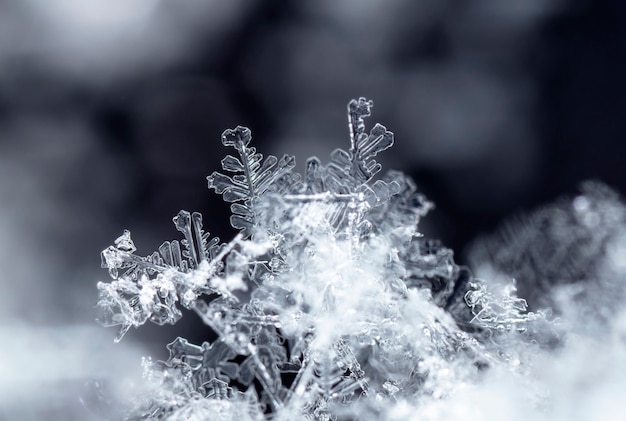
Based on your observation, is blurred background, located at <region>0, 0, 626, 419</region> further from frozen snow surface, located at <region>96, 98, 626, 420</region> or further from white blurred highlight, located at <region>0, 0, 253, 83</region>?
frozen snow surface, located at <region>96, 98, 626, 420</region>

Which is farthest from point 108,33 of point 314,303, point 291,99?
point 314,303

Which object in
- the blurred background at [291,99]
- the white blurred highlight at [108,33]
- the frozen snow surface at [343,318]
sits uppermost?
the white blurred highlight at [108,33]

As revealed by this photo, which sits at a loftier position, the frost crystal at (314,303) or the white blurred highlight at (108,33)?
the white blurred highlight at (108,33)

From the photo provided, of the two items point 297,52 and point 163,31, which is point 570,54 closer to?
point 297,52

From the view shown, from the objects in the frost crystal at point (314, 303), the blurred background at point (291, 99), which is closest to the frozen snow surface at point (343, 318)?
the frost crystal at point (314, 303)

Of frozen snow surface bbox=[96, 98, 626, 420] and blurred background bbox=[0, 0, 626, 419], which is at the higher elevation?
blurred background bbox=[0, 0, 626, 419]

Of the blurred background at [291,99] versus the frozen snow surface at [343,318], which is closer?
the frozen snow surface at [343,318]

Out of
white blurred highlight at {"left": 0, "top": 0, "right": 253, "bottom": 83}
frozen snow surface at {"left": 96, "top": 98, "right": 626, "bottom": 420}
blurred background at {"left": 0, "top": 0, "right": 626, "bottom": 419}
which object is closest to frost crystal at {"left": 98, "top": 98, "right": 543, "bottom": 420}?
frozen snow surface at {"left": 96, "top": 98, "right": 626, "bottom": 420}

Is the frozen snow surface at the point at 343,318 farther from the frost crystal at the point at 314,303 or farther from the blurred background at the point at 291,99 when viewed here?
the blurred background at the point at 291,99

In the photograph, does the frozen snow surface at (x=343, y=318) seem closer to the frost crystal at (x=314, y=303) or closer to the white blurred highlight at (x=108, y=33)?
the frost crystal at (x=314, y=303)
